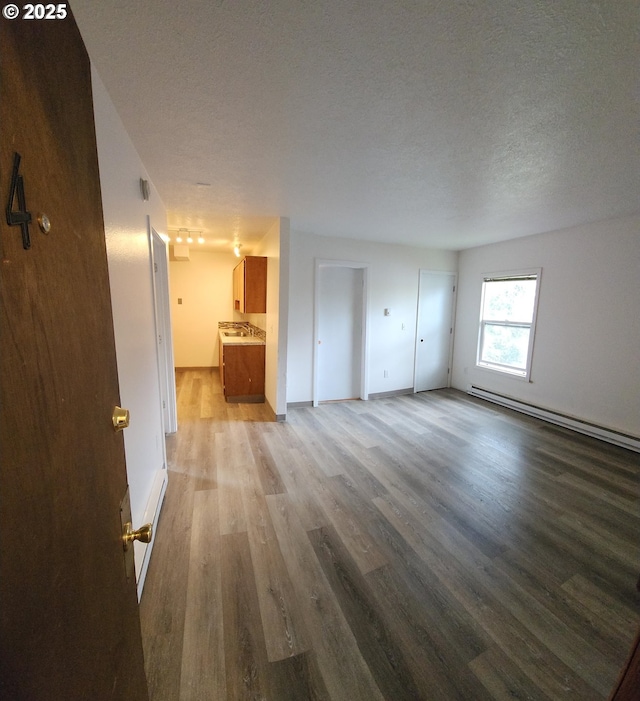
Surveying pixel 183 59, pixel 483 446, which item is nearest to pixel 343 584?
pixel 483 446

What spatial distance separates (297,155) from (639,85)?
1.67 m

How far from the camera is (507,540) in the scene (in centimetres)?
198

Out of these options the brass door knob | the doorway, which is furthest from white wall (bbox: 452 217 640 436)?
the brass door knob

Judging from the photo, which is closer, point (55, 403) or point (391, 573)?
point (55, 403)

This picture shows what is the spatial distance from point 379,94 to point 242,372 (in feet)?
12.1

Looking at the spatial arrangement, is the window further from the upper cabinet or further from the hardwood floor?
the upper cabinet

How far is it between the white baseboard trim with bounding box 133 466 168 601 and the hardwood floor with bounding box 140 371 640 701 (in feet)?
0.20

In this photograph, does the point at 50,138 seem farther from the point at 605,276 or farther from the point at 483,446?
the point at 605,276

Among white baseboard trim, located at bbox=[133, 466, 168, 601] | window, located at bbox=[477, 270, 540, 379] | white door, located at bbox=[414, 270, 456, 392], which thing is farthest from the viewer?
white door, located at bbox=[414, 270, 456, 392]

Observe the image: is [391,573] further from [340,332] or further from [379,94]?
[340,332]

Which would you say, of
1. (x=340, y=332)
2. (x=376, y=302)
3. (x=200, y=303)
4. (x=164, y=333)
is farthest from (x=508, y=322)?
(x=200, y=303)

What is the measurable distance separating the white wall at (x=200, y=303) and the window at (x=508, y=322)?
15.7ft

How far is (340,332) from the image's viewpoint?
463 cm

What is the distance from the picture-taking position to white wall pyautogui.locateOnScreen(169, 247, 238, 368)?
5980 mm
